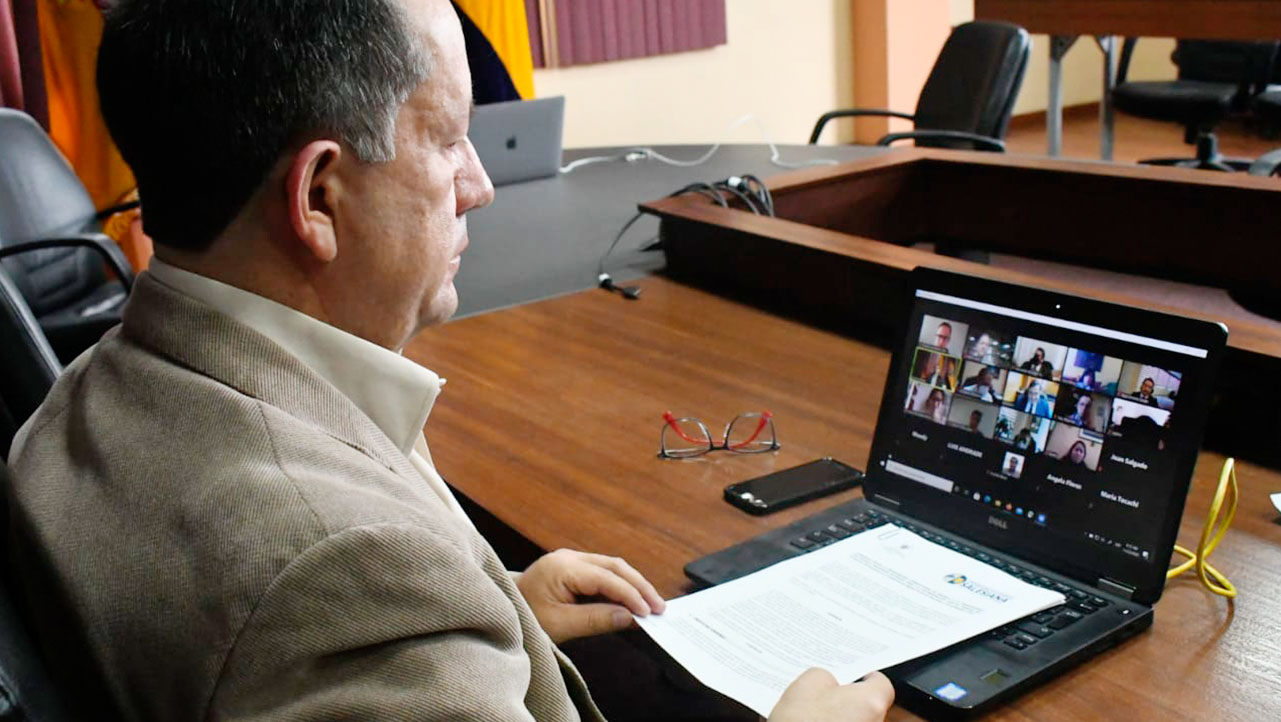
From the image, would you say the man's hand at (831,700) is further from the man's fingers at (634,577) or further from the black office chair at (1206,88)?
the black office chair at (1206,88)

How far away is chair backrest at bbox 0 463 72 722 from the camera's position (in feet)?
2.44

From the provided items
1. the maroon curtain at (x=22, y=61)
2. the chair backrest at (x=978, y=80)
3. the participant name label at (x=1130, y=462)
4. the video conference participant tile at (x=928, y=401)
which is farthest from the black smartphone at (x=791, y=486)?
the maroon curtain at (x=22, y=61)

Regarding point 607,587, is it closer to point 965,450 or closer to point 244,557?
point 965,450

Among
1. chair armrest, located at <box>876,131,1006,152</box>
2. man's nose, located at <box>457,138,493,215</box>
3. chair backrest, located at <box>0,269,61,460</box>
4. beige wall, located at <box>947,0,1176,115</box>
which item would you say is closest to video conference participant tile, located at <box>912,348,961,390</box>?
man's nose, located at <box>457,138,493,215</box>

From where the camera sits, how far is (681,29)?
21.3 feet

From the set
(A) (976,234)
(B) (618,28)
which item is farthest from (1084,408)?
(B) (618,28)

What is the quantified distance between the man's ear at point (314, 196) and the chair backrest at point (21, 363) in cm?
87

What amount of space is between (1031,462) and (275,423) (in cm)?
74

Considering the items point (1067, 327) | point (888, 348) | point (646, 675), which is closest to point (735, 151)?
point (888, 348)

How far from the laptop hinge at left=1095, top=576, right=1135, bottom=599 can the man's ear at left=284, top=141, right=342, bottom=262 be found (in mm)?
733

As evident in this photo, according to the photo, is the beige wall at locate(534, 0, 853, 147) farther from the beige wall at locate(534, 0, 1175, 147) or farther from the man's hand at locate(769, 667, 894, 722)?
the man's hand at locate(769, 667, 894, 722)

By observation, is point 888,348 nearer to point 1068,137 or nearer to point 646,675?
point 646,675

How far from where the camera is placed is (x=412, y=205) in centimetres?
93

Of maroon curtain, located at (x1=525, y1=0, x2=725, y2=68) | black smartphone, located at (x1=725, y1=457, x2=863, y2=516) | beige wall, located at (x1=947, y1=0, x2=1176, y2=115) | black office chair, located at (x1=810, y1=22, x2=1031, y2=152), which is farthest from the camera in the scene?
beige wall, located at (x1=947, y1=0, x2=1176, y2=115)
